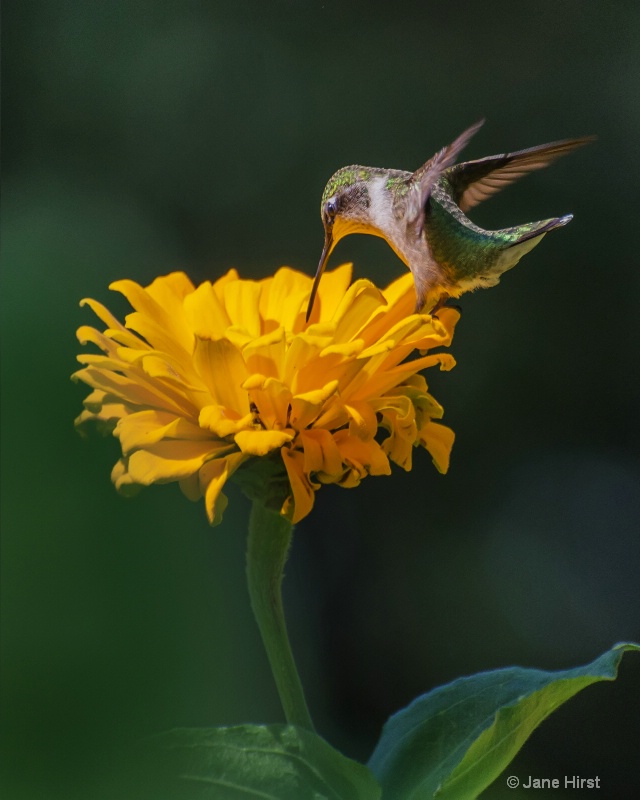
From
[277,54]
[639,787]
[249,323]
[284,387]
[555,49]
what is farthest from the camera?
[277,54]

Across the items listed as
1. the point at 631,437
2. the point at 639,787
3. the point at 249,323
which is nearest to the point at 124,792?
the point at 249,323

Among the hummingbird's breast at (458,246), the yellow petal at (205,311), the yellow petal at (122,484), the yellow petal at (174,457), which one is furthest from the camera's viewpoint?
the hummingbird's breast at (458,246)

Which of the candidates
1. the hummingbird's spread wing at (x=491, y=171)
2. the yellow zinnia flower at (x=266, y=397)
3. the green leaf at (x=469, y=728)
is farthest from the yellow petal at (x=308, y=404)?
the hummingbird's spread wing at (x=491, y=171)

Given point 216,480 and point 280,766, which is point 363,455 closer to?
point 216,480

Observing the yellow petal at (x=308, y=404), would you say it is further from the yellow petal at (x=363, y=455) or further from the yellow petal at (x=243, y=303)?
the yellow petal at (x=243, y=303)

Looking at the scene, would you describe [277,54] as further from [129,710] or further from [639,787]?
[129,710]

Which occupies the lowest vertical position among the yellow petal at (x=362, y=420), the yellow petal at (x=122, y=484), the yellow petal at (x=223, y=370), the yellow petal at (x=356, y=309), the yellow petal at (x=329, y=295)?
the yellow petal at (x=122, y=484)

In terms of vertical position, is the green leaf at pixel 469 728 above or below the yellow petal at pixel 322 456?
below

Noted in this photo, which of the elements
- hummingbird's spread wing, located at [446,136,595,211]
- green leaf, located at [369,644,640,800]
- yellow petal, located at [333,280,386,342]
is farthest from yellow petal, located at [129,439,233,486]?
hummingbird's spread wing, located at [446,136,595,211]
